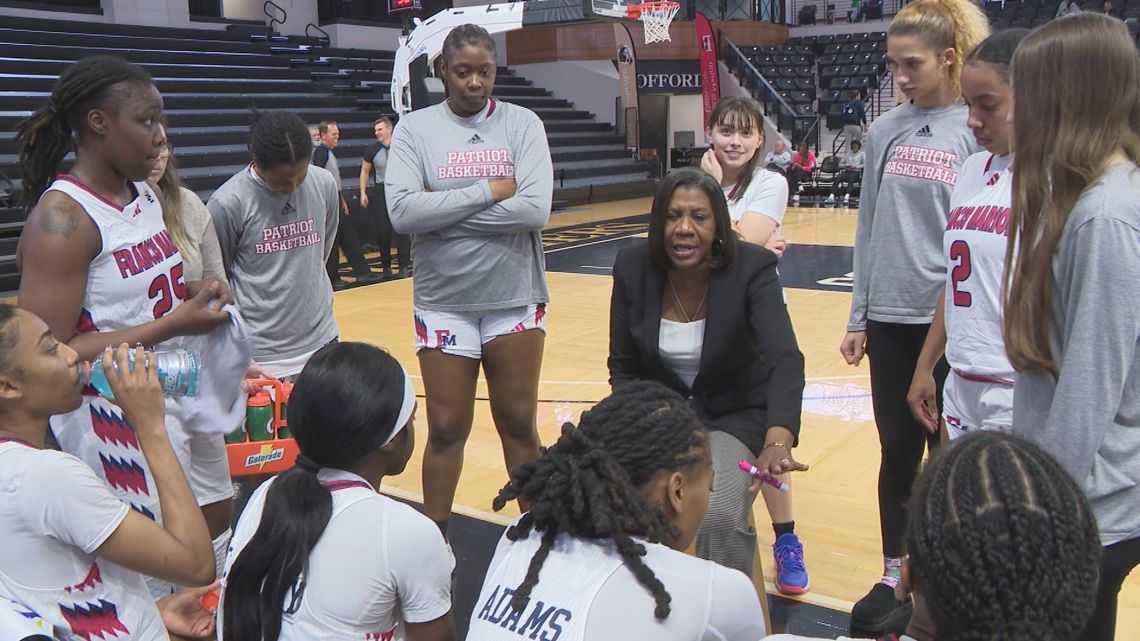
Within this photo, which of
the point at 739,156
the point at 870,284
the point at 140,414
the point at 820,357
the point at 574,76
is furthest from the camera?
the point at 574,76

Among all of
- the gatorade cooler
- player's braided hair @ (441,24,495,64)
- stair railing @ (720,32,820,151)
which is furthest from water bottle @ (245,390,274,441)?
stair railing @ (720,32,820,151)

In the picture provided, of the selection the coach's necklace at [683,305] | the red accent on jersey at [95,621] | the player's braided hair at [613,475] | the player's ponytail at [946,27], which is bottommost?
the red accent on jersey at [95,621]

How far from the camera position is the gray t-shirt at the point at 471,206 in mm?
3020

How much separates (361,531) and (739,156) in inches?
76.3

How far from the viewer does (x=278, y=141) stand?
3.15m

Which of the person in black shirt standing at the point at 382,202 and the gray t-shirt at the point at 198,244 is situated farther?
the person in black shirt standing at the point at 382,202

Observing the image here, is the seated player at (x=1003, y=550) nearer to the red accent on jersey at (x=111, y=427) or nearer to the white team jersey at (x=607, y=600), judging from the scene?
the white team jersey at (x=607, y=600)

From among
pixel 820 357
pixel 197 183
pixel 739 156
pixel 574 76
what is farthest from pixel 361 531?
pixel 574 76

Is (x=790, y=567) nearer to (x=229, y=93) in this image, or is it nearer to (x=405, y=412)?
(x=405, y=412)

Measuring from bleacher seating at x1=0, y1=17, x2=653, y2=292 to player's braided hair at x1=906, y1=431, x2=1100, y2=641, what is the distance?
31.3ft

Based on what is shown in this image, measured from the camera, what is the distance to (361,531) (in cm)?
171

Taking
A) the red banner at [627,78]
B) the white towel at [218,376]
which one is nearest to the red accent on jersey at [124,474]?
the white towel at [218,376]

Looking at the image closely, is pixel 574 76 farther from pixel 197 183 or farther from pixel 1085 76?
pixel 1085 76

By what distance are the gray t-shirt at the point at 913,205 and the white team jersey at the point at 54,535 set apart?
2035 mm
